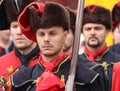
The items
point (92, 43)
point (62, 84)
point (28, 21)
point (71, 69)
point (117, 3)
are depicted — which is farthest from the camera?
point (117, 3)

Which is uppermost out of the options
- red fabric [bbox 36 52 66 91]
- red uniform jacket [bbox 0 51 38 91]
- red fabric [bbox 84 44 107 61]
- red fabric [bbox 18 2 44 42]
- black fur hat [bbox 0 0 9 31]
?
red fabric [bbox 18 2 44 42]

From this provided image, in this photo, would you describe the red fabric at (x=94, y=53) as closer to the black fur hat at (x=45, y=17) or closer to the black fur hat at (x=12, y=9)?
the black fur hat at (x=12, y=9)

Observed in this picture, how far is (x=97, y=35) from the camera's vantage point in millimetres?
9641

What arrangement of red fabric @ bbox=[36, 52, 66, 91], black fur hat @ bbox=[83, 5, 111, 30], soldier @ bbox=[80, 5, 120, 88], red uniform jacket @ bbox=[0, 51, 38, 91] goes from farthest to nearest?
1. black fur hat @ bbox=[83, 5, 111, 30]
2. soldier @ bbox=[80, 5, 120, 88]
3. red uniform jacket @ bbox=[0, 51, 38, 91]
4. red fabric @ bbox=[36, 52, 66, 91]

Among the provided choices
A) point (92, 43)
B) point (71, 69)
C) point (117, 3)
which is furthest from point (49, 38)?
point (117, 3)

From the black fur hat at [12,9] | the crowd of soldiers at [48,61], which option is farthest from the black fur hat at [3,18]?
the crowd of soldiers at [48,61]

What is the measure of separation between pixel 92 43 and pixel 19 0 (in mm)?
1030

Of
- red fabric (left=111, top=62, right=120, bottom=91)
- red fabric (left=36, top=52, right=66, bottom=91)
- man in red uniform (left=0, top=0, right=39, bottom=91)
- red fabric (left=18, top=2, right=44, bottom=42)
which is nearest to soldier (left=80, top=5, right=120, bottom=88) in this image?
man in red uniform (left=0, top=0, right=39, bottom=91)

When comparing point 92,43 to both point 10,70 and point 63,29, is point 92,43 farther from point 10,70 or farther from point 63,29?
point 63,29

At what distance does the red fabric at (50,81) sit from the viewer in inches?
283

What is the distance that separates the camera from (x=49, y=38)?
7.49 meters

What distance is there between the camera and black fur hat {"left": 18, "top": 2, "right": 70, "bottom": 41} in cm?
760

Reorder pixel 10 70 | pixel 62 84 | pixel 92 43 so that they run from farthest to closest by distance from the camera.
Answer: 1. pixel 92 43
2. pixel 10 70
3. pixel 62 84

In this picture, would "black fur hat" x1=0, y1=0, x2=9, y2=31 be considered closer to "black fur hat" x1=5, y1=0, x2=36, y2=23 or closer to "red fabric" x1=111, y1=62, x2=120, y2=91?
"black fur hat" x1=5, y1=0, x2=36, y2=23
